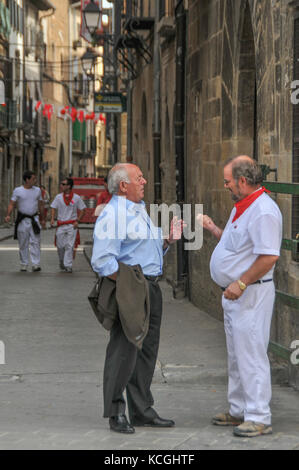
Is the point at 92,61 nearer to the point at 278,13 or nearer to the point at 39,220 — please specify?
the point at 39,220

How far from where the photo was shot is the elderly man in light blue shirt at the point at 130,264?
6.03 m

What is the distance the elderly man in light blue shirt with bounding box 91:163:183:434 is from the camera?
237 inches

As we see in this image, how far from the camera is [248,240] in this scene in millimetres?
6004

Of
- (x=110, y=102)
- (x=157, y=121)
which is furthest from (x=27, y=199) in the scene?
(x=110, y=102)

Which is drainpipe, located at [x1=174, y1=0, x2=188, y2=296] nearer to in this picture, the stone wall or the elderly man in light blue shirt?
the stone wall

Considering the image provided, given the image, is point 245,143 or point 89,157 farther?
point 89,157

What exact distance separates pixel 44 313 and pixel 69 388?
4.22m

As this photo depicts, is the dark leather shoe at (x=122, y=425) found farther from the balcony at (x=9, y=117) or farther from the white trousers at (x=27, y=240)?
the balcony at (x=9, y=117)

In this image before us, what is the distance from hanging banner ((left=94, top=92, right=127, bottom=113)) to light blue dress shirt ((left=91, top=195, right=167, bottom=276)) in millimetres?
18778

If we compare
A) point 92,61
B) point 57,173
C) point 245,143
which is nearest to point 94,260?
point 245,143

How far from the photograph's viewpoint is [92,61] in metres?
33.5

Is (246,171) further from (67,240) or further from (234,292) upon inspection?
(67,240)

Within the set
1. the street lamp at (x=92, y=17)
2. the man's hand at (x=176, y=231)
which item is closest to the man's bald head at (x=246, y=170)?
the man's hand at (x=176, y=231)
